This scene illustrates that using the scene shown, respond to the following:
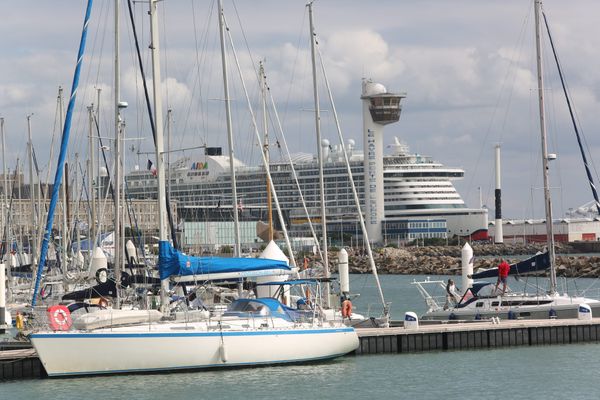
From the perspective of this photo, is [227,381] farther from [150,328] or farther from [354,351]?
[354,351]

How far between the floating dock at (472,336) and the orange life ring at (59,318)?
450 centimetres

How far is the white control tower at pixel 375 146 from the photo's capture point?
496ft

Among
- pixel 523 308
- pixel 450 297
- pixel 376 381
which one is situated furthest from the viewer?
pixel 450 297

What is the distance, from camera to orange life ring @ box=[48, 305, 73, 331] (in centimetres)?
2962

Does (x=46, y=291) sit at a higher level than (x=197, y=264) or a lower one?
lower

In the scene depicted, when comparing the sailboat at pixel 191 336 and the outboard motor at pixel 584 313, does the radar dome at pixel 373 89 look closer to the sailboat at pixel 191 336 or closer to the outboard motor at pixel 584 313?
the outboard motor at pixel 584 313

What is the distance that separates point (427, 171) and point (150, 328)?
422ft

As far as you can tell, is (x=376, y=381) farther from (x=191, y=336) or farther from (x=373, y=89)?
(x=373, y=89)

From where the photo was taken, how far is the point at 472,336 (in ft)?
120

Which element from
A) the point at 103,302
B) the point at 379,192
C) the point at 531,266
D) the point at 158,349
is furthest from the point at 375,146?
the point at 158,349

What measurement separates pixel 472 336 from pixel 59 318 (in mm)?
13173

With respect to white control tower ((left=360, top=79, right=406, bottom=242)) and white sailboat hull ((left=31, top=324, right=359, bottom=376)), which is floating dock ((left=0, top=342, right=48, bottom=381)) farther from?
white control tower ((left=360, top=79, right=406, bottom=242))

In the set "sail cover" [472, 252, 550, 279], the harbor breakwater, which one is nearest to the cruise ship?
the harbor breakwater

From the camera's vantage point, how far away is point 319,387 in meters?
30.2
